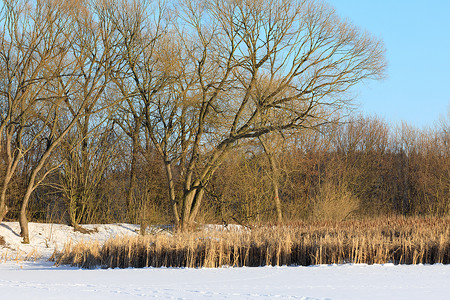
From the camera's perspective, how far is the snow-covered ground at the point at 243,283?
248 inches

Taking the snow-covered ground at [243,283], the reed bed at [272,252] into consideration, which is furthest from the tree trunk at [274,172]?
the snow-covered ground at [243,283]

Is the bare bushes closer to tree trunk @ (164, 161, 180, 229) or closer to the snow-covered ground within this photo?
tree trunk @ (164, 161, 180, 229)

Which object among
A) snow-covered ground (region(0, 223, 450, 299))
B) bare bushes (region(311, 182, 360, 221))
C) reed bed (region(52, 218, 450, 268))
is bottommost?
snow-covered ground (region(0, 223, 450, 299))

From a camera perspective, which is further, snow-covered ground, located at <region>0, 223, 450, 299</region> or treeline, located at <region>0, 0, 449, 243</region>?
treeline, located at <region>0, 0, 449, 243</region>

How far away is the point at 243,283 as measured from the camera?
7.42 m

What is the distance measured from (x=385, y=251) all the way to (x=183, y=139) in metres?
11.8

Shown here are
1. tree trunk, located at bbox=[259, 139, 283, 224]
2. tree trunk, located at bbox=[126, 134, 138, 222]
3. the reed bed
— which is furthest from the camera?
tree trunk, located at bbox=[126, 134, 138, 222]

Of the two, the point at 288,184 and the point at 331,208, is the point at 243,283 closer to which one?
the point at 331,208

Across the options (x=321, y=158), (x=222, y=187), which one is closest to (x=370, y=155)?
(x=321, y=158)

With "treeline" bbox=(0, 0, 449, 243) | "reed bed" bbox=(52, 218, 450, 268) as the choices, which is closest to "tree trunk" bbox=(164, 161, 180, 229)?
"treeline" bbox=(0, 0, 449, 243)

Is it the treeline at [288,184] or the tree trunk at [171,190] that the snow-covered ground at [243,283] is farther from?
the tree trunk at [171,190]

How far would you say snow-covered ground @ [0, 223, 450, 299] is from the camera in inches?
248

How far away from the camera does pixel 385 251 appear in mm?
9875

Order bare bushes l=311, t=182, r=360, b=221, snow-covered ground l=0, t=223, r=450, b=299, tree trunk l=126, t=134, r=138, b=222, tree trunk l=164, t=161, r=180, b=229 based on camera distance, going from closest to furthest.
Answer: snow-covered ground l=0, t=223, r=450, b=299
tree trunk l=164, t=161, r=180, b=229
bare bushes l=311, t=182, r=360, b=221
tree trunk l=126, t=134, r=138, b=222
